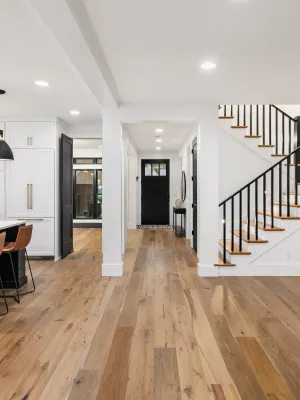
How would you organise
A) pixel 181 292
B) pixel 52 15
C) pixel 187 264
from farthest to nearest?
pixel 187 264 → pixel 181 292 → pixel 52 15

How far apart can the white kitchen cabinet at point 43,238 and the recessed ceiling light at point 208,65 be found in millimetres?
3787

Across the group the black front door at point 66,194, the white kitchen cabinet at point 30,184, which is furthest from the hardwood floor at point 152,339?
the white kitchen cabinet at point 30,184

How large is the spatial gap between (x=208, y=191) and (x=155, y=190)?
6016 millimetres

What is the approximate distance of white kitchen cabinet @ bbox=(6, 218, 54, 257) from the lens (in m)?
5.59

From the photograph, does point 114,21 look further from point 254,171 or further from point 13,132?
point 254,171

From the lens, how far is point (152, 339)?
263 cm

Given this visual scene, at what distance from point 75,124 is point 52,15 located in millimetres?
4025

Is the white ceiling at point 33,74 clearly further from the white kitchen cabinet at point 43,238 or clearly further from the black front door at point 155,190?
the black front door at point 155,190

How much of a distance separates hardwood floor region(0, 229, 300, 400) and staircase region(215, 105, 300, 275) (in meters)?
0.49

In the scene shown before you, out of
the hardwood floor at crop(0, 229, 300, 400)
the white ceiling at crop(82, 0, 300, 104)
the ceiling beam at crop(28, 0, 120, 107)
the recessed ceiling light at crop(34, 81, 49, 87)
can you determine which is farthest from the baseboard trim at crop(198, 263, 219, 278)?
the recessed ceiling light at crop(34, 81, 49, 87)

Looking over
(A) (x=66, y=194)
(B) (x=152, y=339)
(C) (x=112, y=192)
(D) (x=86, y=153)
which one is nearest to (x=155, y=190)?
(D) (x=86, y=153)

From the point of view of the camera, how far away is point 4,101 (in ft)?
14.9

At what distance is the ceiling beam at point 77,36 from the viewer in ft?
6.68

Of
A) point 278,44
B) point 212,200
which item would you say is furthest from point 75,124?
point 278,44
